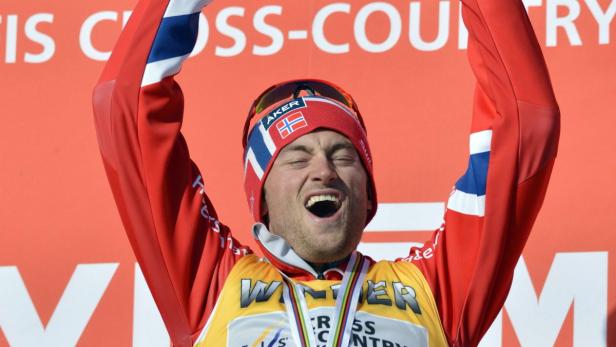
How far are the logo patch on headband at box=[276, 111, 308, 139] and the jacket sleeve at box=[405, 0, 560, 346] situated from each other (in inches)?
13.0

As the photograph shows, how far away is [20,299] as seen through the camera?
12.4ft

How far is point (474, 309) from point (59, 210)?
1.20 meters

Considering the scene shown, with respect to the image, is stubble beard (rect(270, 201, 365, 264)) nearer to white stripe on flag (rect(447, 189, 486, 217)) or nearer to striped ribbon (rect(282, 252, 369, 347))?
striped ribbon (rect(282, 252, 369, 347))

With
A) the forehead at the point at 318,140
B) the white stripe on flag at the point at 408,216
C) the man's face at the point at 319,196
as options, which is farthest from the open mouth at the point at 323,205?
the white stripe on flag at the point at 408,216

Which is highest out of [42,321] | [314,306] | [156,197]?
[156,197]

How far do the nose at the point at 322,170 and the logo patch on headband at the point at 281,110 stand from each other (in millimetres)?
133

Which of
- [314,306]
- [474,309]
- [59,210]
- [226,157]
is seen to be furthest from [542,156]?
[59,210]

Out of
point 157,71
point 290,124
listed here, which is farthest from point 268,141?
point 157,71

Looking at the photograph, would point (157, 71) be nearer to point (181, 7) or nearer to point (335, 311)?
point (181, 7)

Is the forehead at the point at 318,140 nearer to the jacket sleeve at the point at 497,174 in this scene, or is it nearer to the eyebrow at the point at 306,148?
the eyebrow at the point at 306,148

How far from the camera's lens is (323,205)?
10.2ft

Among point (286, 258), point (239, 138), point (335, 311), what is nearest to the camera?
point (335, 311)

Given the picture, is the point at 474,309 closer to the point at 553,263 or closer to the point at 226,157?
the point at 553,263

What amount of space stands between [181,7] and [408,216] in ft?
2.77
